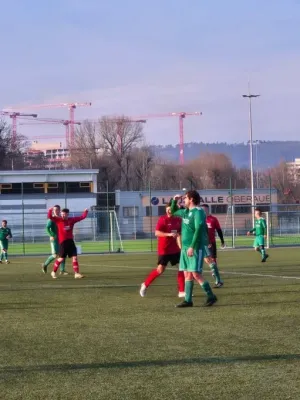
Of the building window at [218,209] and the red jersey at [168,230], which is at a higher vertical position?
the red jersey at [168,230]

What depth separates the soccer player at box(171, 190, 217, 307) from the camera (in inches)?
480

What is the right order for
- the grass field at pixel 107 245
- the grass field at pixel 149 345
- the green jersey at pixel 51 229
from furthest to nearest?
the grass field at pixel 107 245 → the green jersey at pixel 51 229 → the grass field at pixel 149 345

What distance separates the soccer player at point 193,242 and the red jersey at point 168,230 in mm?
1452

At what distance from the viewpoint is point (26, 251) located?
42.6 meters

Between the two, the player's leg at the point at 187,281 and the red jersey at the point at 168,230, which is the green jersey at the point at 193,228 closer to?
the player's leg at the point at 187,281

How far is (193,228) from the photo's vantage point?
498 inches

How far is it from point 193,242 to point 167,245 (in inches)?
101

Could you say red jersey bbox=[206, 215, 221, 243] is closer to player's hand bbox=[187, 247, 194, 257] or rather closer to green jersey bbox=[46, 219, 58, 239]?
player's hand bbox=[187, 247, 194, 257]

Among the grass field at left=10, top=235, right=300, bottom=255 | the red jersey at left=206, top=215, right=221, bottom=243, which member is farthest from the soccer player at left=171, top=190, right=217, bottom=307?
the grass field at left=10, top=235, right=300, bottom=255

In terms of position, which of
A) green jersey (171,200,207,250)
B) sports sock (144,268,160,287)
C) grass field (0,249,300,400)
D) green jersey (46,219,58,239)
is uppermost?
green jersey (171,200,207,250)

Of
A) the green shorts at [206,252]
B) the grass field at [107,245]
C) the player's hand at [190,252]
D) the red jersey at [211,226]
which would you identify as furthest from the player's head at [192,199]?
the grass field at [107,245]

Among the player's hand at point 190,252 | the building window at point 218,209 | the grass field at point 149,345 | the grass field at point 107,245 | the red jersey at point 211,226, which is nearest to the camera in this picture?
the grass field at point 149,345

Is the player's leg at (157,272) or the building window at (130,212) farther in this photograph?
the building window at (130,212)

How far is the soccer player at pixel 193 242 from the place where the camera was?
40.0 feet
